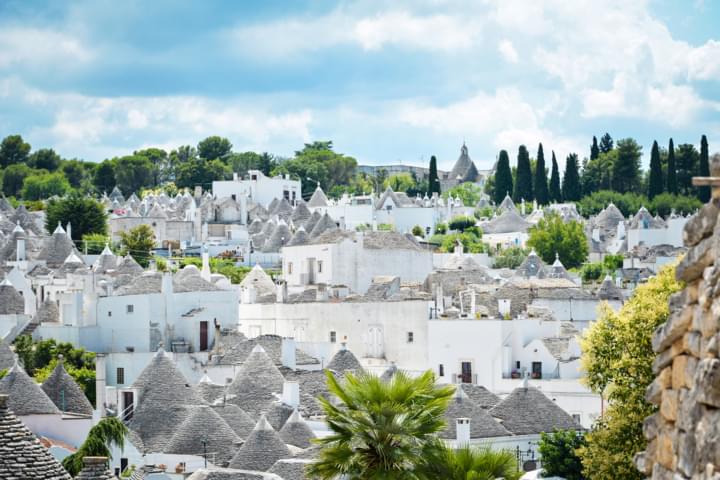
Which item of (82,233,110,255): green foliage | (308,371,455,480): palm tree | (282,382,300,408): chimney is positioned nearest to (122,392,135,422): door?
(282,382,300,408): chimney

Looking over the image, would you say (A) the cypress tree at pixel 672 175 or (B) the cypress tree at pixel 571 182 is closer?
(A) the cypress tree at pixel 672 175

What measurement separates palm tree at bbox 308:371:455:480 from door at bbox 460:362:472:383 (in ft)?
142

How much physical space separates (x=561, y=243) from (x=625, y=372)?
73684 millimetres

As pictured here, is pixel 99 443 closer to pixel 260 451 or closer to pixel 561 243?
pixel 260 451

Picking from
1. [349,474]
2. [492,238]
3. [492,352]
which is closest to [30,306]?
[492,352]

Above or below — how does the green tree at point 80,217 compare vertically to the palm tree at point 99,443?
above

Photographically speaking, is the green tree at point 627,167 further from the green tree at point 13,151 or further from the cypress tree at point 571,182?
the green tree at point 13,151

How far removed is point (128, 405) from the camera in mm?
48844

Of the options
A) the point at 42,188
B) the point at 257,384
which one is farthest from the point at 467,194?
the point at 257,384

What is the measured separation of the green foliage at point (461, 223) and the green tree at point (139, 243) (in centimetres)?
2257

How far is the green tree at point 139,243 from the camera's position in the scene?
3853 inches

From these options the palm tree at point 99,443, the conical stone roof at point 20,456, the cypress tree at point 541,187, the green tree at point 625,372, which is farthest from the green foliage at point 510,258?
the conical stone roof at point 20,456

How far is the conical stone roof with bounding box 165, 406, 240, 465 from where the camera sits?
141 ft

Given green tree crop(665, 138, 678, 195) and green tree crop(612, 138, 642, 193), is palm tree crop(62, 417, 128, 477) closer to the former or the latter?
green tree crop(665, 138, 678, 195)
